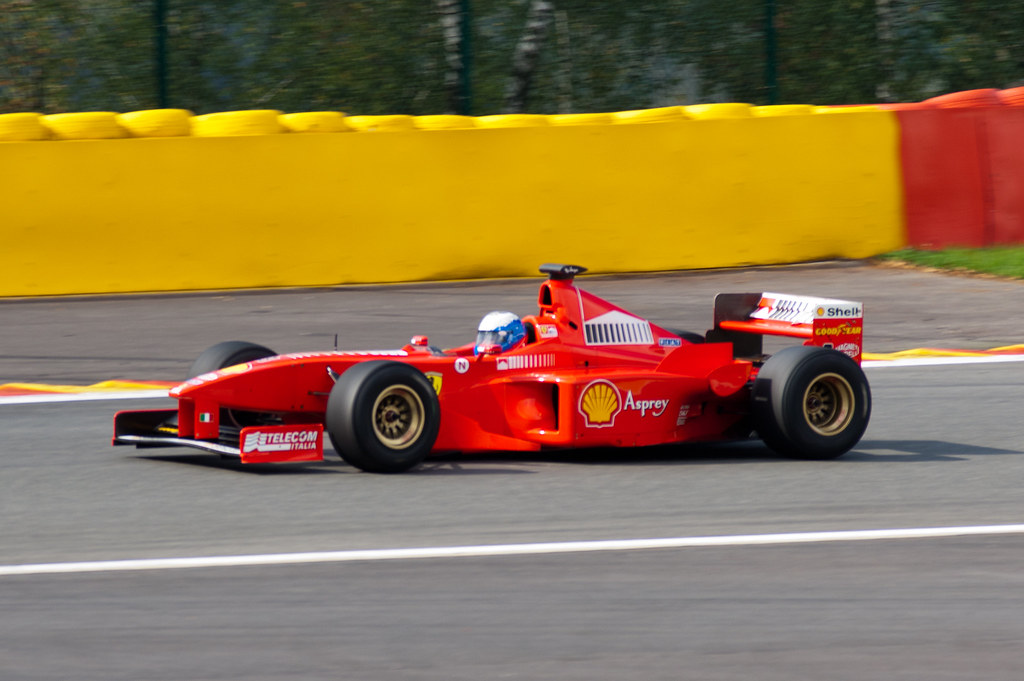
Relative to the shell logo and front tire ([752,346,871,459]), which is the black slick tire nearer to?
the shell logo

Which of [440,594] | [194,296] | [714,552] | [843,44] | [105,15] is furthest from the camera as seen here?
[843,44]

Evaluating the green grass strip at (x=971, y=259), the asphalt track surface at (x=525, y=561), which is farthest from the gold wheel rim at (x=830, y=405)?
the green grass strip at (x=971, y=259)

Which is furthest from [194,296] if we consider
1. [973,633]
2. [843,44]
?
[973,633]

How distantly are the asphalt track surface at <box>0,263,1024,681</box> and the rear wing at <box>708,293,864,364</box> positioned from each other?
0.60m

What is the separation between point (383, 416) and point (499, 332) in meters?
0.80

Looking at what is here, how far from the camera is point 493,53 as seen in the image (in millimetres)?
15531

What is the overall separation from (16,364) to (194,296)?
2546 millimetres

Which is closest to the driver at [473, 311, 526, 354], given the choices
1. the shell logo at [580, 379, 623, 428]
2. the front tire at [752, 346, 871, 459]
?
the shell logo at [580, 379, 623, 428]

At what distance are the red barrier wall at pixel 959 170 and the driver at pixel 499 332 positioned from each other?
803 centimetres

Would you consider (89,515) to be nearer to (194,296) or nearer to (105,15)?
(194,296)

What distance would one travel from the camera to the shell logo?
297 inches

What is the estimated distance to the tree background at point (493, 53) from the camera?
47.5 ft

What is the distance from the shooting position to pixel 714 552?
598 centimetres

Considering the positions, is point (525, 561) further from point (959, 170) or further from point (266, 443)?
point (959, 170)
